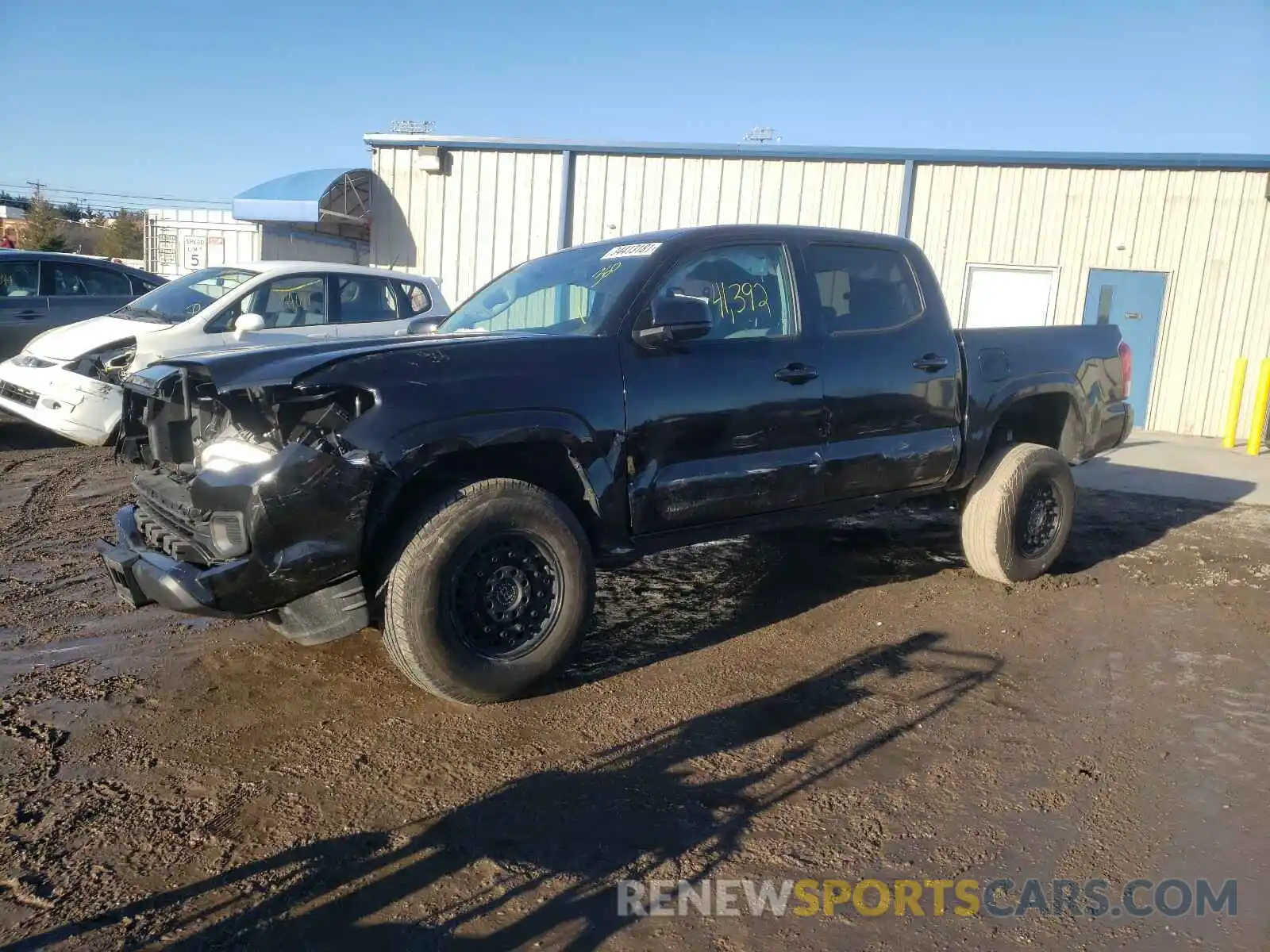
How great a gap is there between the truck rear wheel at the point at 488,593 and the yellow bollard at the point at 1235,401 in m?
11.0

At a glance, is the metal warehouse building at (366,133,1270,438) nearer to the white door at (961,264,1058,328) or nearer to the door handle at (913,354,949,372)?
the white door at (961,264,1058,328)

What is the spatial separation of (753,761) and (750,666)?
3.09ft

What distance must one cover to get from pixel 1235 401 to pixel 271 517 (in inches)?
479

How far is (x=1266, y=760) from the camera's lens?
354 centimetres

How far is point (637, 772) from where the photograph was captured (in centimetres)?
327

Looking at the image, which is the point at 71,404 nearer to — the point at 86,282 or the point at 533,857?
the point at 86,282

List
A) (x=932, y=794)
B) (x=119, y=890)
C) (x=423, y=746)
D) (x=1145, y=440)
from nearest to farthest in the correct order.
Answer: (x=119, y=890) → (x=932, y=794) → (x=423, y=746) → (x=1145, y=440)

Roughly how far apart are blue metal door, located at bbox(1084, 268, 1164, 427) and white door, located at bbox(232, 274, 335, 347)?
1000 centimetres

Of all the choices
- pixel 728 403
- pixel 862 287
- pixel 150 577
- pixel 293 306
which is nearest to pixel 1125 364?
pixel 862 287

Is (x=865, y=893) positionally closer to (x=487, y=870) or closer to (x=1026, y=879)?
(x=1026, y=879)

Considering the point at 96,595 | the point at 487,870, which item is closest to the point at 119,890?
the point at 487,870

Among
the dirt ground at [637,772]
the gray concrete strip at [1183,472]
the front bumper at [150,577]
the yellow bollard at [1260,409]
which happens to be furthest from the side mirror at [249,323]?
the yellow bollard at [1260,409]

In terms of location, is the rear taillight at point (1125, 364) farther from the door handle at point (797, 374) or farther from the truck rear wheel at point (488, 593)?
the truck rear wheel at point (488, 593)

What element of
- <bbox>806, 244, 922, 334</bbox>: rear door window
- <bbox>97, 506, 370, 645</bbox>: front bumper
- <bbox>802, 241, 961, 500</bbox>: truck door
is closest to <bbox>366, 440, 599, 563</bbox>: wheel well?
<bbox>97, 506, 370, 645</bbox>: front bumper
